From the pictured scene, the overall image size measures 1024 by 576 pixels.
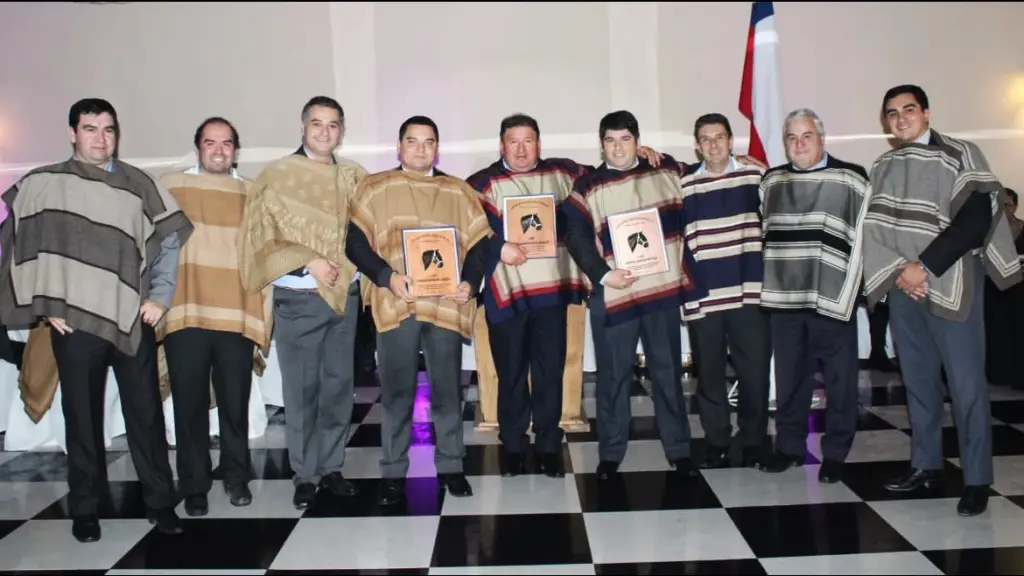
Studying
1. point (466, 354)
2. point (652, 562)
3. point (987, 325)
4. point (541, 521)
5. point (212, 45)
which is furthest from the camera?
Answer: point (212, 45)

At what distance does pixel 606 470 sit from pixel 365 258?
3.97 ft

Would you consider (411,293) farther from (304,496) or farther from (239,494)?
(239,494)

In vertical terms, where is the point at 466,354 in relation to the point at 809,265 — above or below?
below

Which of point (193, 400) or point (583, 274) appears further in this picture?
point (583, 274)

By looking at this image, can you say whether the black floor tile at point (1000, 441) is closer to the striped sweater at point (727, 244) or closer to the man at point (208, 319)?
the striped sweater at point (727, 244)

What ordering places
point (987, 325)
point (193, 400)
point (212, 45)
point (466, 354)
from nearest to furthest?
1. point (193, 400)
2. point (987, 325)
3. point (466, 354)
4. point (212, 45)

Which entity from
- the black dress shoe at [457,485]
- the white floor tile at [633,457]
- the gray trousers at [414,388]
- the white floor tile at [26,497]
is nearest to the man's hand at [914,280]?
the white floor tile at [633,457]

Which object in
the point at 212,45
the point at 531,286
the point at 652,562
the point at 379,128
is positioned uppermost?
the point at 212,45

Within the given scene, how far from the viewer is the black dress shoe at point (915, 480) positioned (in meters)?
2.60

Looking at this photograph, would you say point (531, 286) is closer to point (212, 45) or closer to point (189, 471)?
point (189, 471)

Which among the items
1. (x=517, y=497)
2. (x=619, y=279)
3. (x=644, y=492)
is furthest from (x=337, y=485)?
(x=619, y=279)

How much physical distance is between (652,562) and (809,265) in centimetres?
125

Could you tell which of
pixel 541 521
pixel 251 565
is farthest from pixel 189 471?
pixel 541 521

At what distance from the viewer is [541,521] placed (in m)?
2.39
